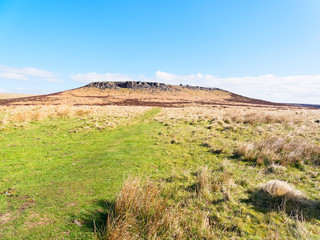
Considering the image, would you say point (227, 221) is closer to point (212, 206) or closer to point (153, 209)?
point (212, 206)

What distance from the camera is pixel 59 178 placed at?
618 cm

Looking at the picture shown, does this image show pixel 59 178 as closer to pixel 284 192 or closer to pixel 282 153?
pixel 284 192

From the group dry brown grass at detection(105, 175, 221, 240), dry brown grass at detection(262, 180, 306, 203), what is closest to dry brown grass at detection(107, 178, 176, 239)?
dry brown grass at detection(105, 175, 221, 240)

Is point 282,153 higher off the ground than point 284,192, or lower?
higher

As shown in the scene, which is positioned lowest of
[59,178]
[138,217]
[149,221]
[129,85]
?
[59,178]

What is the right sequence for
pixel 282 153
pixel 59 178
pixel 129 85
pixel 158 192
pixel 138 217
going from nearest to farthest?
1. pixel 138 217
2. pixel 158 192
3. pixel 59 178
4. pixel 282 153
5. pixel 129 85

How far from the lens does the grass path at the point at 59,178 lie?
3.75m

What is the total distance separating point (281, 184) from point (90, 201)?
6139 millimetres

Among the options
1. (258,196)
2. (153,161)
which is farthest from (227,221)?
(153,161)

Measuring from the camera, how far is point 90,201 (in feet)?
15.3

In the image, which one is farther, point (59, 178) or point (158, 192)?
point (59, 178)

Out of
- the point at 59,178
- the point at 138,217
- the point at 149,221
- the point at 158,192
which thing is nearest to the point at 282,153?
the point at 158,192

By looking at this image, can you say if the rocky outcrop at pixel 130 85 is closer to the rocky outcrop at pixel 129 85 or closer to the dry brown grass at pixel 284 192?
the rocky outcrop at pixel 129 85

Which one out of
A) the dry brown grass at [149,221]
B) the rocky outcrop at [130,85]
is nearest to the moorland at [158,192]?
the dry brown grass at [149,221]
